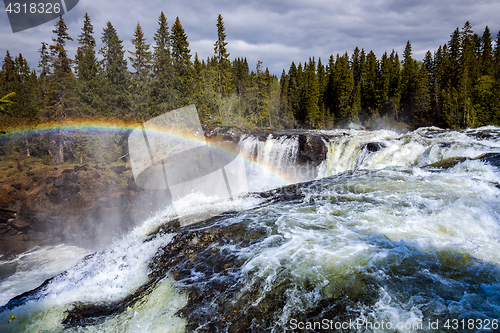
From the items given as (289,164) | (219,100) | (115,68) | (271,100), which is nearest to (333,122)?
(271,100)

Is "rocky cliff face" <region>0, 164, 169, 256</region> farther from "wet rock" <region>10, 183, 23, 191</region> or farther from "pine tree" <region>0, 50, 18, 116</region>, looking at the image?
"pine tree" <region>0, 50, 18, 116</region>

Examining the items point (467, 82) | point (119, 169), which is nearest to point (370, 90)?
point (467, 82)

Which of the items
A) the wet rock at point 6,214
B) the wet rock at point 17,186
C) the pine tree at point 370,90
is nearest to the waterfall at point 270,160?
the wet rock at point 6,214

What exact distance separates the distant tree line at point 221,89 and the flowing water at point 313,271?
1897 cm

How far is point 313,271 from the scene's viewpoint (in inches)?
179

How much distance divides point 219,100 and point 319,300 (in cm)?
2764

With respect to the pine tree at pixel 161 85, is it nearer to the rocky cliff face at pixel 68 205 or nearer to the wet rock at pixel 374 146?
the rocky cliff face at pixel 68 205

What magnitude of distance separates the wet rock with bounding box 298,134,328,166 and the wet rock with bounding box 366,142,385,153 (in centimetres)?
356

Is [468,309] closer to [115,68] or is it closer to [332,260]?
[332,260]

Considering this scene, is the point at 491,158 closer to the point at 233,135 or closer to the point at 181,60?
the point at 233,135

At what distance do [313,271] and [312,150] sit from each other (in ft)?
47.7

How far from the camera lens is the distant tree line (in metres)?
22.5

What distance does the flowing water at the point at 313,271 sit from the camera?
11.8ft

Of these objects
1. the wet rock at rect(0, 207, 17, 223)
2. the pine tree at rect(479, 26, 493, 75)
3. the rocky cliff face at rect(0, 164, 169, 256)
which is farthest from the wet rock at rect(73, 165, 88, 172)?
the pine tree at rect(479, 26, 493, 75)
